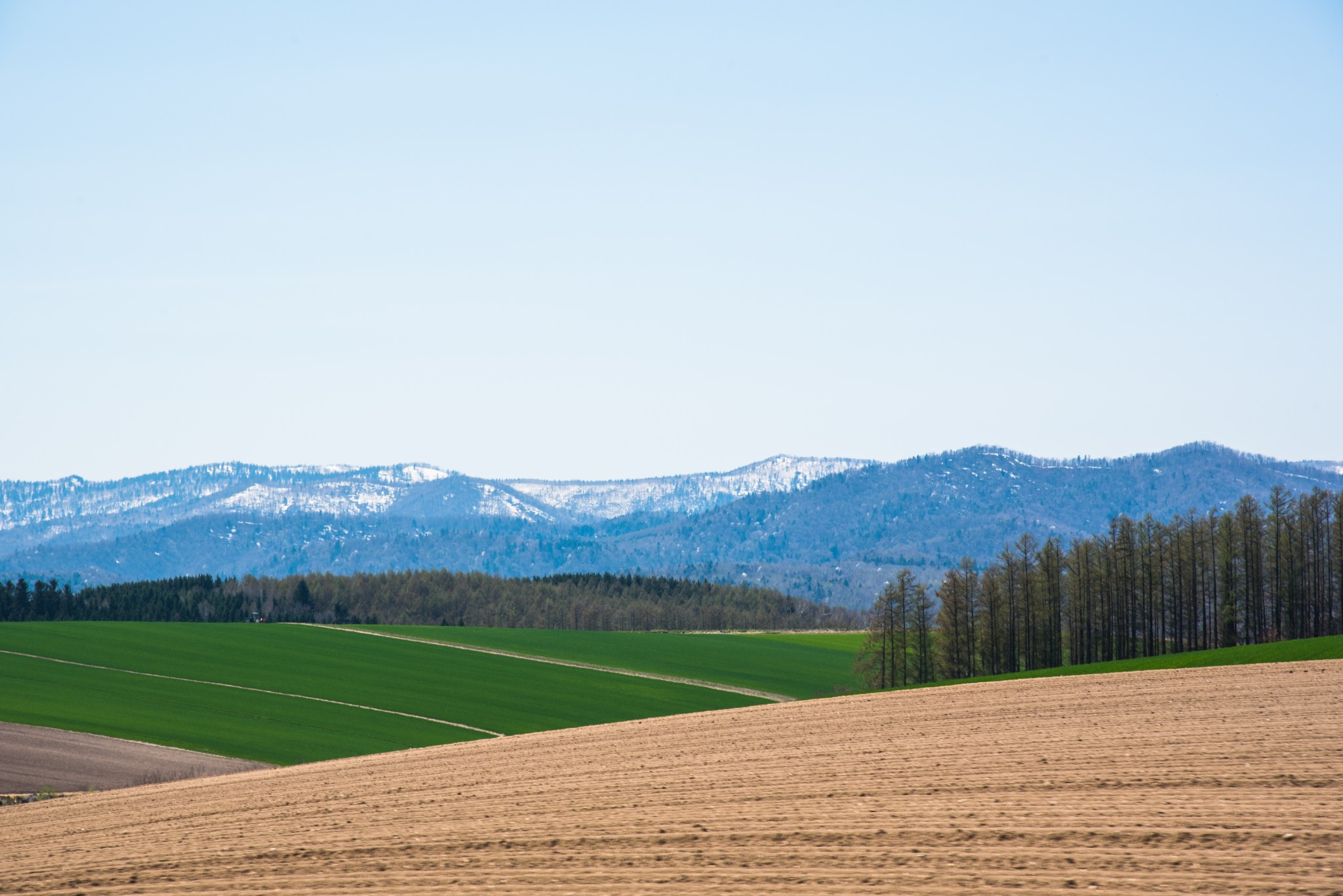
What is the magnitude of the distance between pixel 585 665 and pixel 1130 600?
45601 mm

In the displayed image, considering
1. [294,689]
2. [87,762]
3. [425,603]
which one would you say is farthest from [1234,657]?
[425,603]

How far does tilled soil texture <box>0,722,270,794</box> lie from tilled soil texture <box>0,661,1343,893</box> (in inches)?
521

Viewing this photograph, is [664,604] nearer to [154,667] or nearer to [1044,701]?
[154,667]

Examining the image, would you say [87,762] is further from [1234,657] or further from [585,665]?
[585,665]

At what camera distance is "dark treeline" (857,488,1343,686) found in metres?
77.6

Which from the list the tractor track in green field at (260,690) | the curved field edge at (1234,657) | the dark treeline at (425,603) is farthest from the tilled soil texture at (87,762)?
the dark treeline at (425,603)

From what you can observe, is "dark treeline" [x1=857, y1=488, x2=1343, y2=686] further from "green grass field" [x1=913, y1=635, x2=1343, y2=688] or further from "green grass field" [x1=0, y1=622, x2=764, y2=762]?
"green grass field" [x1=913, y1=635, x2=1343, y2=688]

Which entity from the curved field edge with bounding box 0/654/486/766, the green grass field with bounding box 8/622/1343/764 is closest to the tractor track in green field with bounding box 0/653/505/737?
the green grass field with bounding box 8/622/1343/764

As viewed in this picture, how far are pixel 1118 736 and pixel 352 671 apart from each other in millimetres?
70058

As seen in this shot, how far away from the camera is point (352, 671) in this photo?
279ft

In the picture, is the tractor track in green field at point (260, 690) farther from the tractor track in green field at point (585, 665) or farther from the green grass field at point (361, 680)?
the tractor track in green field at point (585, 665)

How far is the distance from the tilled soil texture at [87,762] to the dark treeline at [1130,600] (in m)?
47.0

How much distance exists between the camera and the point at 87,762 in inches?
1843

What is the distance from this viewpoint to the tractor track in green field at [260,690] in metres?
64.5
